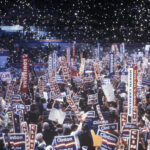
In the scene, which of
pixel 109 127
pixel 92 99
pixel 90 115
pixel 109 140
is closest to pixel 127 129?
pixel 109 127

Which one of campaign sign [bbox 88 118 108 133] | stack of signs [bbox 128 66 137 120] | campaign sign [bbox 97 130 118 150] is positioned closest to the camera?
campaign sign [bbox 97 130 118 150]

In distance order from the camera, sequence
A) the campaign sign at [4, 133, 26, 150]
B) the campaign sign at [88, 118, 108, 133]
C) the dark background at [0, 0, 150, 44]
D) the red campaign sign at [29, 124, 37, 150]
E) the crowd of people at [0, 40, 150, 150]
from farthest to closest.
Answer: the dark background at [0, 0, 150, 44] → the campaign sign at [88, 118, 108, 133] → the crowd of people at [0, 40, 150, 150] → the red campaign sign at [29, 124, 37, 150] → the campaign sign at [4, 133, 26, 150]

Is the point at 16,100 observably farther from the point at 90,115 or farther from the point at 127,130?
the point at 127,130

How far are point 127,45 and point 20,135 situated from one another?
37662mm

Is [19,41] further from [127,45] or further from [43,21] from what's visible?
[127,45]

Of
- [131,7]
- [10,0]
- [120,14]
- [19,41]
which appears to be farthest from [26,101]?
[120,14]

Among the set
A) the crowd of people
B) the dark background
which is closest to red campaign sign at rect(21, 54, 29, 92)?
the crowd of people

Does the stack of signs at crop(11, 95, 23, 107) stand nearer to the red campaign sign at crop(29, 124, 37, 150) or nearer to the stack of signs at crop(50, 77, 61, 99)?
the stack of signs at crop(50, 77, 61, 99)

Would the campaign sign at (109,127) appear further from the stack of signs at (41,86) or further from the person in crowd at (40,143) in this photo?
the stack of signs at (41,86)

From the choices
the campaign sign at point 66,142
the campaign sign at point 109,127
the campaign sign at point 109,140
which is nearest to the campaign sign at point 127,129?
the campaign sign at point 109,127

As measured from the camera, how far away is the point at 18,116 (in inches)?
354

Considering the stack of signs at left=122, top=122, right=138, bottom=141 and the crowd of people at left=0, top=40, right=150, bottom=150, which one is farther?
the crowd of people at left=0, top=40, right=150, bottom=150

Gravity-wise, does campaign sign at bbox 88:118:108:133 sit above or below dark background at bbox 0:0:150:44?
below

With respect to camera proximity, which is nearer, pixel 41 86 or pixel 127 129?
pixel 127 129
